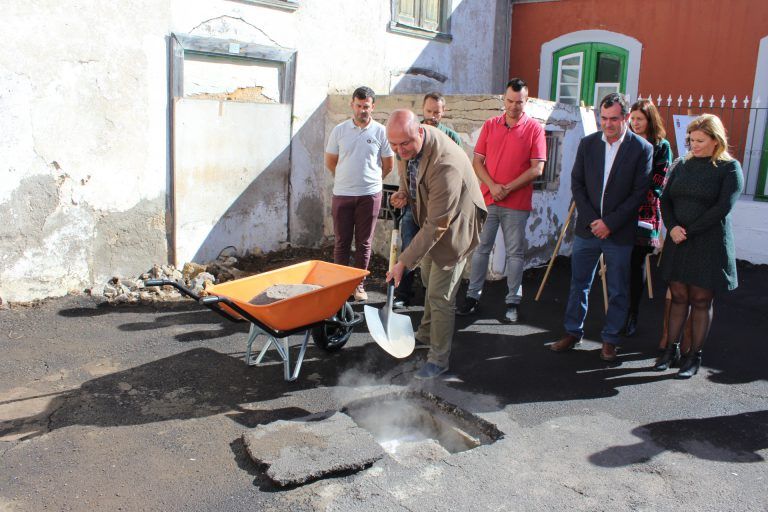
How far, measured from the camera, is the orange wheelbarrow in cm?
413

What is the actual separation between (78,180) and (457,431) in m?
4.49

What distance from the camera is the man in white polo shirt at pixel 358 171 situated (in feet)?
20.4

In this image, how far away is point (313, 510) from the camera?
3.14 m

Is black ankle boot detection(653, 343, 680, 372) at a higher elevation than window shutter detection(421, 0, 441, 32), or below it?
below

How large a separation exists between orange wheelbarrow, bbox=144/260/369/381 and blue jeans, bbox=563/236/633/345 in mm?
1766

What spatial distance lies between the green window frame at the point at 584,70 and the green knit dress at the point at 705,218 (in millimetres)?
6798

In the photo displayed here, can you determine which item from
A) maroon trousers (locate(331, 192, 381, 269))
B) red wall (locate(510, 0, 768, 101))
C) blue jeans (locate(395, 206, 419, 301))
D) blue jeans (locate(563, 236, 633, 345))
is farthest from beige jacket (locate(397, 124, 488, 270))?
red wall (locate(510, 0, 768, 101))

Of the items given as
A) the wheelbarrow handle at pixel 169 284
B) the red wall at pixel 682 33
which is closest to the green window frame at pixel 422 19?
the red wall at pixel 682 33

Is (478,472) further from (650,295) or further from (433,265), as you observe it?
(650,295)

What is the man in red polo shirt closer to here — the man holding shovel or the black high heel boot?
the man holding shovel

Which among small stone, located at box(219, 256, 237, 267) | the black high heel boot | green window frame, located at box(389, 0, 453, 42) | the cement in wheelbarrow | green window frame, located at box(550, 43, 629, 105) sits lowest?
the black high heel boot

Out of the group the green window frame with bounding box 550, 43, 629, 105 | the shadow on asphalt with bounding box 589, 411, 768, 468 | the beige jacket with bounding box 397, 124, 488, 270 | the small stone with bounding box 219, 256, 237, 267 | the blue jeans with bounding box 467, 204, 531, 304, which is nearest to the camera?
the shadow on asphalt with bounding box 589, 411, 768, 468

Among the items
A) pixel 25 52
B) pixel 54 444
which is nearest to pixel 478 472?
pixel 54 444

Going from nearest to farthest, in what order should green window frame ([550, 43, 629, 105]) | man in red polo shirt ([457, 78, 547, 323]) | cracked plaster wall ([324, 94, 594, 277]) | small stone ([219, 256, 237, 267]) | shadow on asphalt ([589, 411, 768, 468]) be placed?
shadow on asphalt ([589, 411, 768, 468]), man in red polo shirt ([457, 78, 547, 323]), cracked plaster wall ([324, 94, 594, 277]), small stone ([219, 256, 237, 267]), green window frame ([550, 43, 629, 105])
